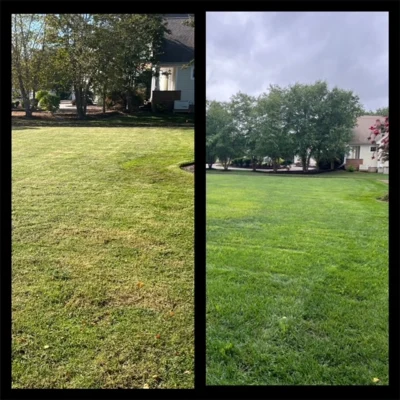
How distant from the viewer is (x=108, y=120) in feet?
6.70

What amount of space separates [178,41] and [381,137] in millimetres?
1029

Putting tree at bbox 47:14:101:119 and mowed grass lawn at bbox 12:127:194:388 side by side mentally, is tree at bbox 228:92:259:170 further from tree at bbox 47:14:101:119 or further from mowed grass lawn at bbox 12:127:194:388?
tree at bbox 47:14:101:119

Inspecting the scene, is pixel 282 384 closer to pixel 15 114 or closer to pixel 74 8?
pixel 15 114

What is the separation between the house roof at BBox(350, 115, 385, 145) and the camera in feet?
6.17

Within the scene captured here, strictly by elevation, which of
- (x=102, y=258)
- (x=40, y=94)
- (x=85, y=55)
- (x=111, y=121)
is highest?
(x=85, y=55)

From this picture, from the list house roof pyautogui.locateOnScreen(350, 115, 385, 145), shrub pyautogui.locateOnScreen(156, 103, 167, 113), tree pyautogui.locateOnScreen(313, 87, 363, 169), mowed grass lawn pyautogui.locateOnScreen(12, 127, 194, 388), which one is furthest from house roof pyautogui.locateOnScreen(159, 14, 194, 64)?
house roof pyautogui.locateOnScreen(350, 115, 385, 145)

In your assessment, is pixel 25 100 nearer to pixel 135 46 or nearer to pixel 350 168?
pixel 135 46

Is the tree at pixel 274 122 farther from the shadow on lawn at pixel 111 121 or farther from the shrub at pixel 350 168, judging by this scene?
the shadow on lawn at pixel 111 121

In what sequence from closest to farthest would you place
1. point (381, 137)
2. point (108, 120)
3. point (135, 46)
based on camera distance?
point (381, 137)
point (135, 46)
point (108, 120)

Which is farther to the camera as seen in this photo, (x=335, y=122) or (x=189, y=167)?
(x=189, y=167)

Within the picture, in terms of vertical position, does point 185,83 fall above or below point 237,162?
above

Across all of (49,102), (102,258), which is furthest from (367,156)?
(49,102)

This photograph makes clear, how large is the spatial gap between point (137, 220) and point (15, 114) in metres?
0.78

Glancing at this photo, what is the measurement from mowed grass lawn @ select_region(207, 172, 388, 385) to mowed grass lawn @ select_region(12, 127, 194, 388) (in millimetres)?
206
